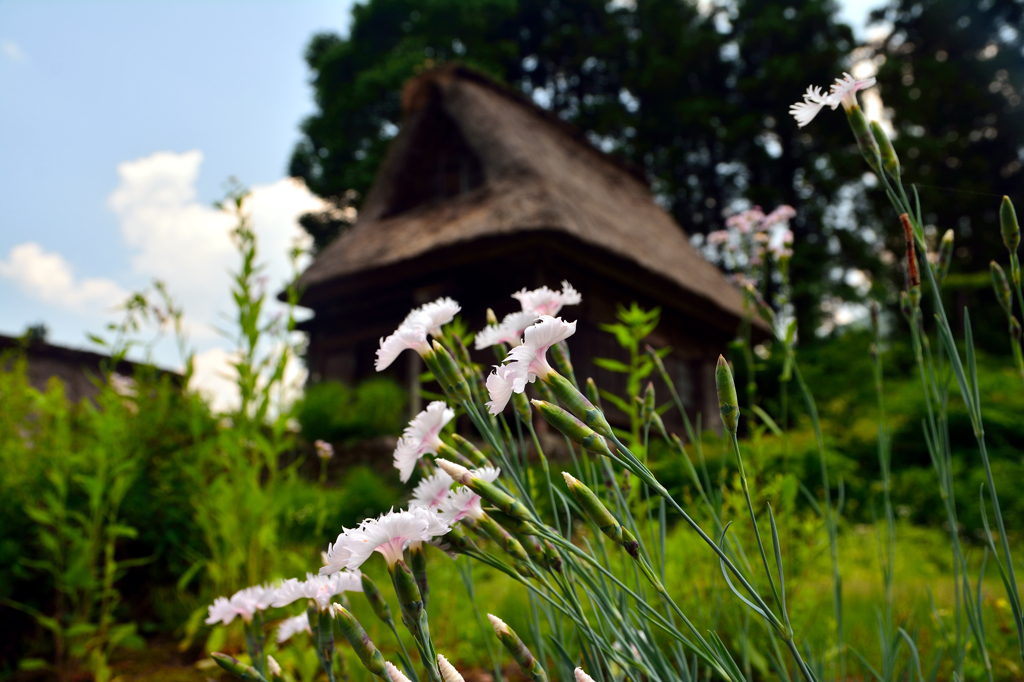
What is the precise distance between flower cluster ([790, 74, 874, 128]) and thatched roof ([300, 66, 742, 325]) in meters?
4.77

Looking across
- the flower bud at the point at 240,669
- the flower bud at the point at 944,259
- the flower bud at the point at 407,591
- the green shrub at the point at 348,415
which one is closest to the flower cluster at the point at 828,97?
the flower bud at the point at 944,259

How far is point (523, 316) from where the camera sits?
0.80m

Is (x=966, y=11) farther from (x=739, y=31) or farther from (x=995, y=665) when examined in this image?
(x=995, y=665)

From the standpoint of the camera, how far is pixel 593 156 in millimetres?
9617

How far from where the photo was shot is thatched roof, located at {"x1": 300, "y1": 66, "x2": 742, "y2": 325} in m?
6.02

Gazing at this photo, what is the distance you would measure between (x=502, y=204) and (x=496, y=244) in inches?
18.0

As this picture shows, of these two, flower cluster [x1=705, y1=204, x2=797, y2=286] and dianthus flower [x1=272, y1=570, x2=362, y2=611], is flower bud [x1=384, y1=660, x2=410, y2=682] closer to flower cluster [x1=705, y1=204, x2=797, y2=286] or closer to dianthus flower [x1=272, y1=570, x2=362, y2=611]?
dianthus flower [x1=272, y1=570, x2=362, y2=611]

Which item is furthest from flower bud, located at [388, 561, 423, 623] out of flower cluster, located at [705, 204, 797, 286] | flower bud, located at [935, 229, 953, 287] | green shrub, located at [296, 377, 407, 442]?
green shrub, located at [296, 377, 407, 442]

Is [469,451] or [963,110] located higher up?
[963,110]

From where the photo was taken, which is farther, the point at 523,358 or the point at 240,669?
the point at 240,669

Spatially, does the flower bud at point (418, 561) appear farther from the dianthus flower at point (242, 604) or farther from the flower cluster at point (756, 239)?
the flower cluster at point (756, 239)

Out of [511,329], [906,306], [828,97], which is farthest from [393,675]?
[906,306]

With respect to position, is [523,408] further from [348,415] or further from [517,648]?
[348,415]

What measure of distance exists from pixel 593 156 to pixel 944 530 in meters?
6.60
